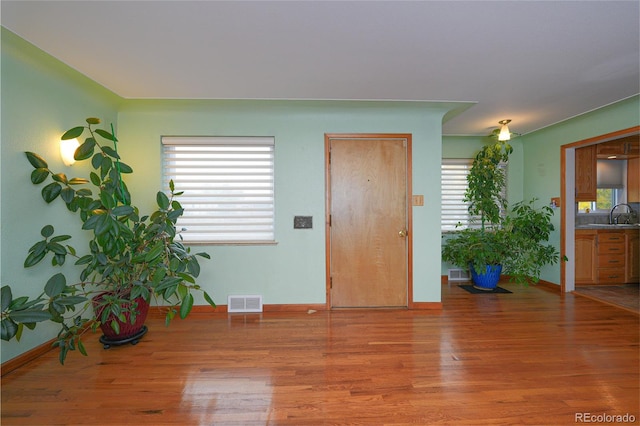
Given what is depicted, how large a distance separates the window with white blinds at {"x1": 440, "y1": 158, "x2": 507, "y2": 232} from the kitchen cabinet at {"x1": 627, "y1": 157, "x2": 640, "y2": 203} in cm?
281

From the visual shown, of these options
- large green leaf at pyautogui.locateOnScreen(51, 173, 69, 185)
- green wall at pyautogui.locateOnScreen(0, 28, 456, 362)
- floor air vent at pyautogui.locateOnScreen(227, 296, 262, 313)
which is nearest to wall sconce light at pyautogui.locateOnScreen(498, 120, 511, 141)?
green wall at pyautogui.locateOnScreen(0, 28, 456, 362)

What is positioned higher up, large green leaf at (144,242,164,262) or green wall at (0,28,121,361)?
green wall at (0,28,121,361)

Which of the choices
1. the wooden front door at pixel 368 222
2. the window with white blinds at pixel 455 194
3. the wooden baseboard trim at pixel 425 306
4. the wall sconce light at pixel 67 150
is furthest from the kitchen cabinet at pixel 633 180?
the wall sconce light at pixel 67 150

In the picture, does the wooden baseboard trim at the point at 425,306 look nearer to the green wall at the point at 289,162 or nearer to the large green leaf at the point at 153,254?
the green wall at the point at 289,162

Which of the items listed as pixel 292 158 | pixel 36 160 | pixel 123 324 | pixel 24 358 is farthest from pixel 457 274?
pixel 36 160

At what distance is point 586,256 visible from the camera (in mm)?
4184

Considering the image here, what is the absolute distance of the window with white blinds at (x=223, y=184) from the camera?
329 cm

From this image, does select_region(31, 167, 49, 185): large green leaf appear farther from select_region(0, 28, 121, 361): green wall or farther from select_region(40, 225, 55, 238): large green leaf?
select_region(40, 225, 55, 238): large green leaf

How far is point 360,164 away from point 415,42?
4.99ft

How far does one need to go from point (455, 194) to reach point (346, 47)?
11.0ft

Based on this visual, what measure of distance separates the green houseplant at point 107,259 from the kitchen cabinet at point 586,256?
5026 mm

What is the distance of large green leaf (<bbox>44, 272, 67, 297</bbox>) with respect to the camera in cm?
189

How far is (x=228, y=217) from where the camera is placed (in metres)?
3.33

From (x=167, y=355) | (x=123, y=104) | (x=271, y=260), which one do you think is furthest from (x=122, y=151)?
(x=167, y=355)
